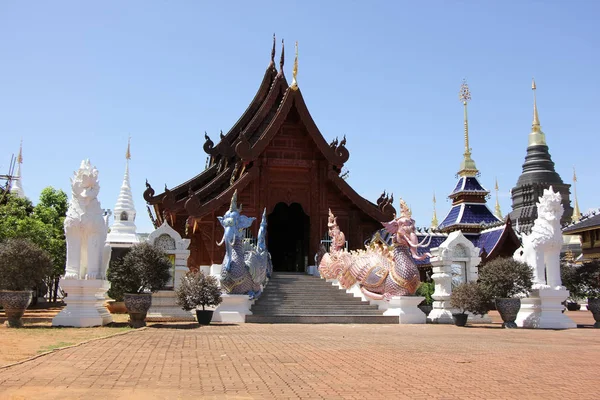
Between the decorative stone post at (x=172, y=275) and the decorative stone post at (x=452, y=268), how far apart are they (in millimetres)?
6598

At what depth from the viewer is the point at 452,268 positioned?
51.1 ft

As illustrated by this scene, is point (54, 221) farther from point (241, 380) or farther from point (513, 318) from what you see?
point (241, 380)

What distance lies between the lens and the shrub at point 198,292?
13.1 metres

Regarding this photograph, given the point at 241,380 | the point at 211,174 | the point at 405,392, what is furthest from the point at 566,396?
the point at 211,174

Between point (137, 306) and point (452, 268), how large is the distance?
8.36m

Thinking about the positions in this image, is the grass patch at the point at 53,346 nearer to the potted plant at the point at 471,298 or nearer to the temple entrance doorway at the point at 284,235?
the potted plant at the point at 471,298

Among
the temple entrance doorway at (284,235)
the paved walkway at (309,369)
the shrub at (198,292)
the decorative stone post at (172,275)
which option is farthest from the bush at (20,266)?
the temple entrance doorway at (284,235)

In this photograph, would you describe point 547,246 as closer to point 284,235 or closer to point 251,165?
point 251,165

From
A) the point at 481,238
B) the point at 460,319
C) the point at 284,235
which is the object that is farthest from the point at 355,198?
the point at 460,319

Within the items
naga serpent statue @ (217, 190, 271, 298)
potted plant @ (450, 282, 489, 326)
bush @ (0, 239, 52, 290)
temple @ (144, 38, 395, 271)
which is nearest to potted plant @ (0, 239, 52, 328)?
bush @ (0, 239, 52, 290)

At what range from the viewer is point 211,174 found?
24047mm

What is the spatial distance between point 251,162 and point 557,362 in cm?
1540

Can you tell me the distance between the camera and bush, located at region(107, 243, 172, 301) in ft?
41.1

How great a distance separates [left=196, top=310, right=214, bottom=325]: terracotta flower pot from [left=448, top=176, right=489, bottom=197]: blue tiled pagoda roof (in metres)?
21.2
